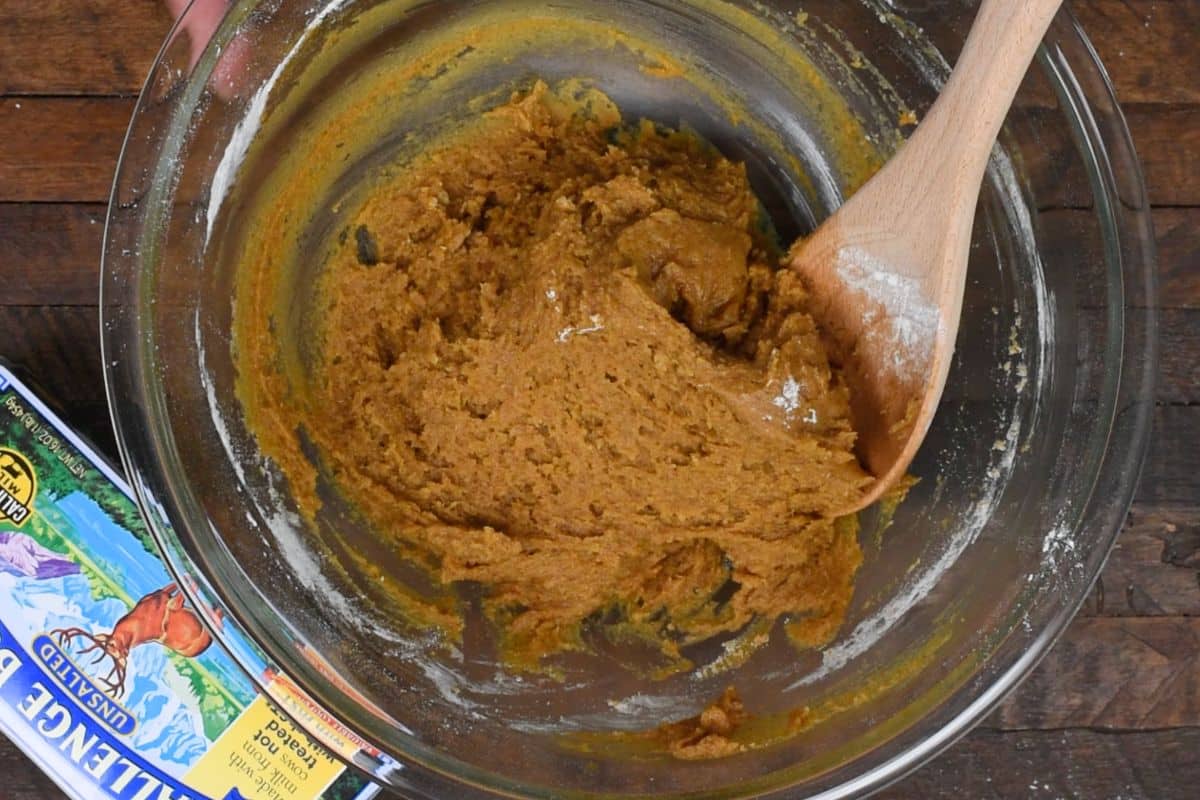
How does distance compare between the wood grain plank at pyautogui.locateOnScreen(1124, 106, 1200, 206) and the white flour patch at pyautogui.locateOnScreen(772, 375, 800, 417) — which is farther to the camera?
the wood grain plank at pyautogui.locateOnScreen(1124, 106, 1200, 206)

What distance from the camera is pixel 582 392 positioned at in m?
1.78

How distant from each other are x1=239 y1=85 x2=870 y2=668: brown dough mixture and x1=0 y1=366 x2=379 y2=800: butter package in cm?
41

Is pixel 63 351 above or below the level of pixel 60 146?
below

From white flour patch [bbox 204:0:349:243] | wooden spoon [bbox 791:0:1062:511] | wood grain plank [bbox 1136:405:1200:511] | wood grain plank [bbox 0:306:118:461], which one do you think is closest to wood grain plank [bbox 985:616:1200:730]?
wood grain plank [bbox 1136:405:1200:511]

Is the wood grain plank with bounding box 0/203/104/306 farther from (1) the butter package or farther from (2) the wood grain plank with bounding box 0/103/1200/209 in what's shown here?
(1) the butter package

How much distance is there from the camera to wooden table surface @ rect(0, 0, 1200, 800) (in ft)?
6.48

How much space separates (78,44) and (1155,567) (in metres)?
2.45

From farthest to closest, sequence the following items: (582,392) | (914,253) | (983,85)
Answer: (582,392)
(914,253)
(983,85)

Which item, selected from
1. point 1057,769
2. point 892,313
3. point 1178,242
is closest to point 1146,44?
point 1178,242

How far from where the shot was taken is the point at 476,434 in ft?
6.02

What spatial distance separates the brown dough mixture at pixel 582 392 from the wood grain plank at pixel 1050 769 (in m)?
0.52

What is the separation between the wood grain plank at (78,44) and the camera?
1.96 m

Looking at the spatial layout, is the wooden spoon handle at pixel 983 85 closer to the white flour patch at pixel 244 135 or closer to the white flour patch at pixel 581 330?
the white flour patch at pixel 581 330

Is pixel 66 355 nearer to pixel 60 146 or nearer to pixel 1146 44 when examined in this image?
pixel 60 146
